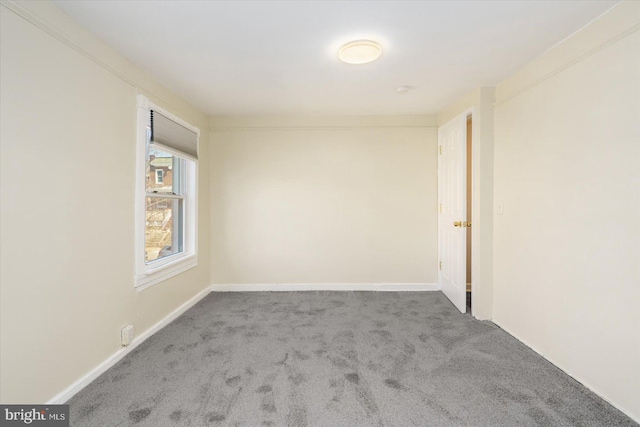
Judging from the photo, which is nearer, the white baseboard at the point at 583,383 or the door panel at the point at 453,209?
the white baseboard at the point at 583,383

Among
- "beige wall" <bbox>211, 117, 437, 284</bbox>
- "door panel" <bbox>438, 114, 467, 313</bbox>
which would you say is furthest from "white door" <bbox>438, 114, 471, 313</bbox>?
"beige wall" <bbox>211, 117, 437, 284</bbox>

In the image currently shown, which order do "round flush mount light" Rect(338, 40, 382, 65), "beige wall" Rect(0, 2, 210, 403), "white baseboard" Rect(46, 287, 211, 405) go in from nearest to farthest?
"beige wall" Rect(0, 2, 210, 403), "white baseboard" Rect(46, 287, 211, 405), "round flush mount light" Rect(338, 40, 382, 65)

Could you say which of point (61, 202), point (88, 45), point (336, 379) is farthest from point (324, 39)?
point (336, 379)

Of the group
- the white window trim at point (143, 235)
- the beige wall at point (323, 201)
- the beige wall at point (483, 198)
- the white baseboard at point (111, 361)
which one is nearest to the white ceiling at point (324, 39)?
the beige wall at point (483, 198)

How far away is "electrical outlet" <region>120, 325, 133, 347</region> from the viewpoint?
2.27 m

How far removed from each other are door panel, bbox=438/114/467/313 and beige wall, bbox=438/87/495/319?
0.19 metres

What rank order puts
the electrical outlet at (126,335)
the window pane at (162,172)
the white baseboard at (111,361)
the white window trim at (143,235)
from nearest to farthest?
the white baseboard at (111,361)
the electrical outlet at (126,335)
the white window trim at (143,235)
the window pane at (162,172)

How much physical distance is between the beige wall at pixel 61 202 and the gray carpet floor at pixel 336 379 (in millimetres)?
367

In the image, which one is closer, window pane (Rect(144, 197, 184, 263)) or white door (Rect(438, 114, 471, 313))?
window pane (Rect(144, 197, 184, 263))

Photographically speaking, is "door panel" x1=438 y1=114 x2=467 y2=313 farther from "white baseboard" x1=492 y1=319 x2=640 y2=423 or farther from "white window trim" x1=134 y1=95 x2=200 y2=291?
"white window trim" x1=134 y1=95 x2=200 y2=291

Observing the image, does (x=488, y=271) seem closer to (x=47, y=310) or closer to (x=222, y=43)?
(x=222, y=43)

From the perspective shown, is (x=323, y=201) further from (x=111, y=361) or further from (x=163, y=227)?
(x=111, y=361)

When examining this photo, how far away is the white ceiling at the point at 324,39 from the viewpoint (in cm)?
172

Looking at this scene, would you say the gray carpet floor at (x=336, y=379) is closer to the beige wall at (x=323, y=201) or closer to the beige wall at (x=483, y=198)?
the beige wall at (x=483, y=198)
